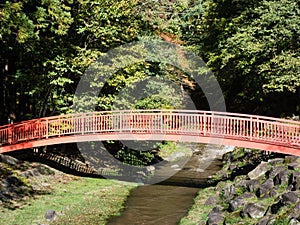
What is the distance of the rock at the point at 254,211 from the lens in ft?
41.2

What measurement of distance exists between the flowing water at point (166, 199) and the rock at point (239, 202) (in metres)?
2.30

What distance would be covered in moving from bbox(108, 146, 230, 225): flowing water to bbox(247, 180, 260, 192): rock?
2.75m

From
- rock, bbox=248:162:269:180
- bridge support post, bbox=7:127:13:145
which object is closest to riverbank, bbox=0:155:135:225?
bridge support post, bbox=7:127:13:145

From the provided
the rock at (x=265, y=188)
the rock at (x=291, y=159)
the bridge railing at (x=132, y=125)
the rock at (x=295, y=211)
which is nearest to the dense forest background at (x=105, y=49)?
the bridge railing at (x=132, y=125)

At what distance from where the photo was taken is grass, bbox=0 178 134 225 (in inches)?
560

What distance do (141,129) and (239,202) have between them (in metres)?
5.98

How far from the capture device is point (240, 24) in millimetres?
23297

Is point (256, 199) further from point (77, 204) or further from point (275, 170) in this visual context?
point (77, 204)

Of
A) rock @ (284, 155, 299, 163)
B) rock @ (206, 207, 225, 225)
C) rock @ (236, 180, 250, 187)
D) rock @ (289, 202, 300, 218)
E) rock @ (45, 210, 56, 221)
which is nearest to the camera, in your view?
rock @ (289, 202, 300, 218)

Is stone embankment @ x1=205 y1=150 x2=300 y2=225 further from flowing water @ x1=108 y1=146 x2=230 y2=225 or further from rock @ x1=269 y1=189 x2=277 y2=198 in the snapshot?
flowing water @ x1=108 y1=146 x2=230 y2=225

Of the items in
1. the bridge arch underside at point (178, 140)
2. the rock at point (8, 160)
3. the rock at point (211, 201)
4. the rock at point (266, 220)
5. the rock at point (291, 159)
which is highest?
the bridge arch underside at point (178, 140)

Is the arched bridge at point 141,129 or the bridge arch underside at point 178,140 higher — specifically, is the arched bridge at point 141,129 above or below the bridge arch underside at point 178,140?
above

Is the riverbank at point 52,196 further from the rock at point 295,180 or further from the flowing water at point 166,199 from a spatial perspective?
the rock at point 295,180

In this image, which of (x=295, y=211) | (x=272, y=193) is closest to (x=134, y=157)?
(x=272, y=193)
